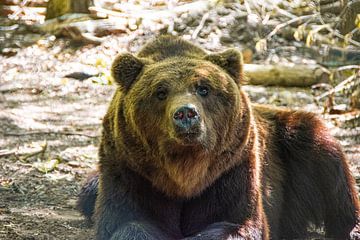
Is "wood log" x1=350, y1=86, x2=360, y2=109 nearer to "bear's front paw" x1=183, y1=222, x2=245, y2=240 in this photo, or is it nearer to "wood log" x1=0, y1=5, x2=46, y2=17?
"bear's front paw" x1=183, y1=222, x2=245, y2=240

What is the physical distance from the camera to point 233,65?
544 centimetres

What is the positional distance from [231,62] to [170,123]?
90 cm

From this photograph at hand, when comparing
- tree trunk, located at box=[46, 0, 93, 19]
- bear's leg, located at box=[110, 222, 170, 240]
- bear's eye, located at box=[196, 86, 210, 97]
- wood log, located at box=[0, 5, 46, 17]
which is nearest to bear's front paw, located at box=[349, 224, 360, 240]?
bear's leg, located at box=[110, 222, 170, 240]

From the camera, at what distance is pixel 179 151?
197 inches

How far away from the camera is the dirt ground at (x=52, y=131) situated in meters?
6.50

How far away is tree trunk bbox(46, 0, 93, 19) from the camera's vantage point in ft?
48.0

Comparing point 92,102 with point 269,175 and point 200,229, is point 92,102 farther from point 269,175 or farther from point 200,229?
point 200,229

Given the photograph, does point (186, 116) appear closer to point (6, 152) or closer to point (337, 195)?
point (337, 195)

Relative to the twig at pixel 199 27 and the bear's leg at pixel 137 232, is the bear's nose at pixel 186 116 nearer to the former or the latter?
the bear's leg at pixel 137 232

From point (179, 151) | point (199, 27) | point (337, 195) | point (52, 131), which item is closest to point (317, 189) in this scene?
point (337, 195)

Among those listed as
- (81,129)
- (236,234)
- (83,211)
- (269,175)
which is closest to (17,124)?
(81,129)

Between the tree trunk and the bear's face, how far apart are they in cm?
971

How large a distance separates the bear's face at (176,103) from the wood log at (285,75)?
20.6 feet

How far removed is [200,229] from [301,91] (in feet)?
20.9
